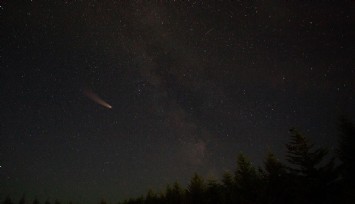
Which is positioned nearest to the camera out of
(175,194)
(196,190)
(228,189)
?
(228,189)

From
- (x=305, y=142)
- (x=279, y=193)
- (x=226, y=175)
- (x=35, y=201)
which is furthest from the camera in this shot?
(x=35, y=201)

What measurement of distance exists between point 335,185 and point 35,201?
74.5 meters

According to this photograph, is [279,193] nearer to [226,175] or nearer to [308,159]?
[308,159]

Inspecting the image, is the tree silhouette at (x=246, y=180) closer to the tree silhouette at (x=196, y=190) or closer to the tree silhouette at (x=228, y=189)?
the tree silhouette at (x=228, y=189)

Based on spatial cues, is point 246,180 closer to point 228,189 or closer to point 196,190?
point 228,189

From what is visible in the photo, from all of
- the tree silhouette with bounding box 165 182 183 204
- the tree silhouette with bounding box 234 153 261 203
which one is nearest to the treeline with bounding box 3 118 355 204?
the tree silhouette with bounding box 234 153 261 203

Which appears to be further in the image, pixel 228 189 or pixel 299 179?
pixel 228 189

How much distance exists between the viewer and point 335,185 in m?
15.2

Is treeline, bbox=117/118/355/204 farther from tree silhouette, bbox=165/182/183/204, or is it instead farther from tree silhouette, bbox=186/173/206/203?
tree silhouette, bbox=165/182/183/204

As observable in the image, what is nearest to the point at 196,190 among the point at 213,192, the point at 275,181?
the point at 213,192

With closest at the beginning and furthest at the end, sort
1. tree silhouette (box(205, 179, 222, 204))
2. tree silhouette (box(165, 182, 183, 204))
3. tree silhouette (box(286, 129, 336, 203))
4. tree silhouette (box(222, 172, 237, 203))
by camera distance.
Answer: tree silhouette (box(286, 129, 336, 203)), tree silhouette (box(222, 172, 237, 203)), tree silhouette (box(205, 179, 222, 204)), tree silhouette (box(165, 182, 183, 204))

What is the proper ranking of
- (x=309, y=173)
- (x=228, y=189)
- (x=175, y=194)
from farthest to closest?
(x=175, y=194), (x=228, y=189), (x=309, y=173)

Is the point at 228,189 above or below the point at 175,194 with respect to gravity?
below

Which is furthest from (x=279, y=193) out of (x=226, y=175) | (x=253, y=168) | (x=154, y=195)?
(x=154, y=195)
